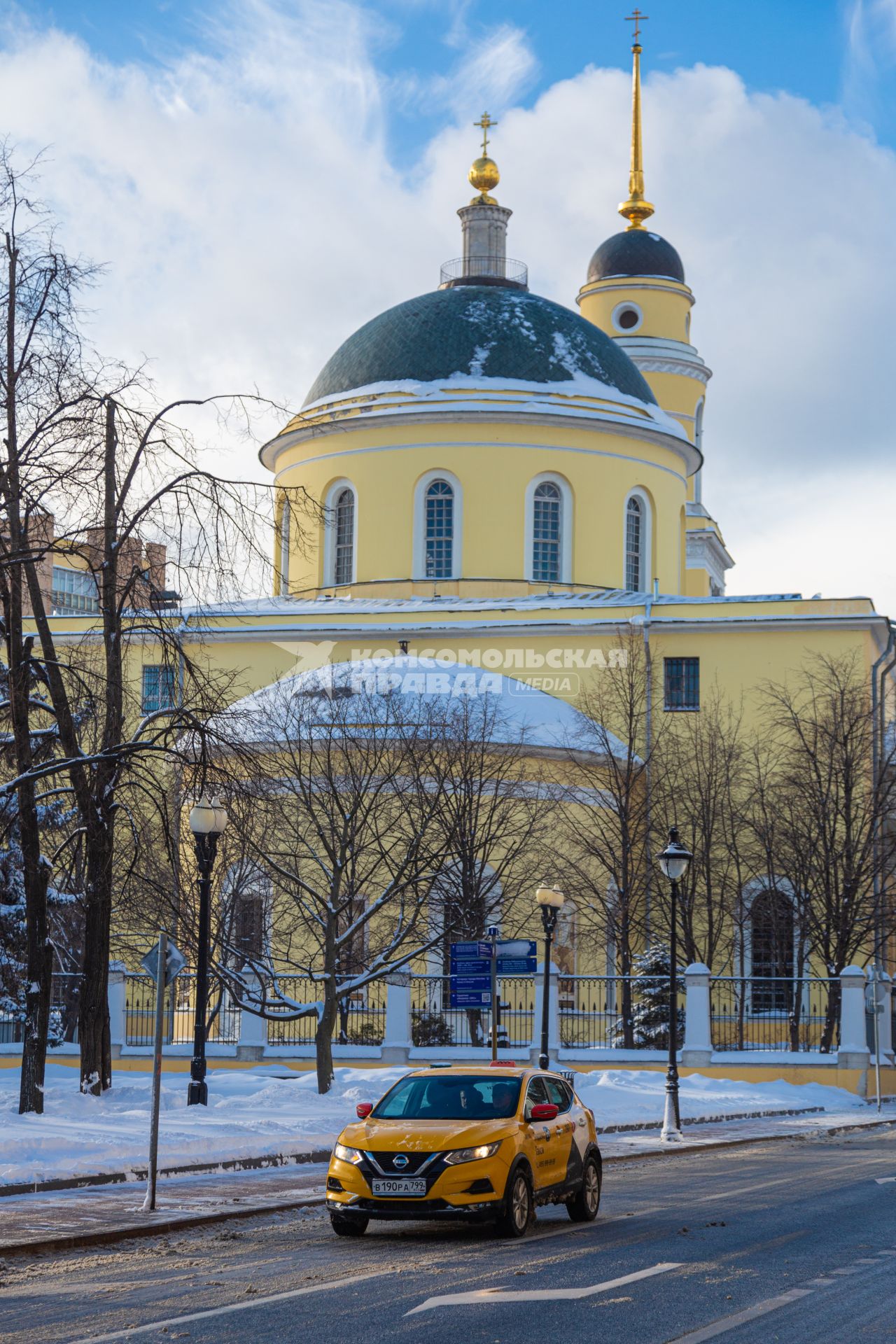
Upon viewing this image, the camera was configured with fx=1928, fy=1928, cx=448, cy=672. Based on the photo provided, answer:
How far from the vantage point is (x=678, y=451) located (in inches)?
2076

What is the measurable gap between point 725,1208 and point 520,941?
37.2 feet

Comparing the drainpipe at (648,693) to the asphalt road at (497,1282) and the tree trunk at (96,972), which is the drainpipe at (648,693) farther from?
the asphalt road at (497,1282)

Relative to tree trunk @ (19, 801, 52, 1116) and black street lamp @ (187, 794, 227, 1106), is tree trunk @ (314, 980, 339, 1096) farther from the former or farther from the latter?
tree trunk @ (19, 801, 52, 1116)

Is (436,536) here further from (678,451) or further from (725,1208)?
(725,1208)

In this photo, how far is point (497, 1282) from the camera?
10.9 m

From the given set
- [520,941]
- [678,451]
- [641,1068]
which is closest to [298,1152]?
[520,941]

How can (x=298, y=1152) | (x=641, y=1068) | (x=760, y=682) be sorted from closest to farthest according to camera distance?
1. (x=298, y=1152)
2. (x=641, y=1068)
3. (x=760, y=682)

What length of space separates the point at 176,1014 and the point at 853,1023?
42.0ft

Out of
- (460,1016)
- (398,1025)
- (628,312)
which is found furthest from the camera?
(628,312)

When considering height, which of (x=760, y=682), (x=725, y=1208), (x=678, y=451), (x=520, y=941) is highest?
(x=678, y=451)

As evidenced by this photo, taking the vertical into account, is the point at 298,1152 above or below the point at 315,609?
below

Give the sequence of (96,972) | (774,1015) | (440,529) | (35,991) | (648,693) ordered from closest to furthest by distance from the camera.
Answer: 1. (35,991)
2. (96,972)
3. (774,1015)
4. (648,693)
5. (440,529)

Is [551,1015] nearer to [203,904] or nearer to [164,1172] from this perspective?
[203,904]

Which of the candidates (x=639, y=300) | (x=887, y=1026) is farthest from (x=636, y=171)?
(x=887, y=1026)
